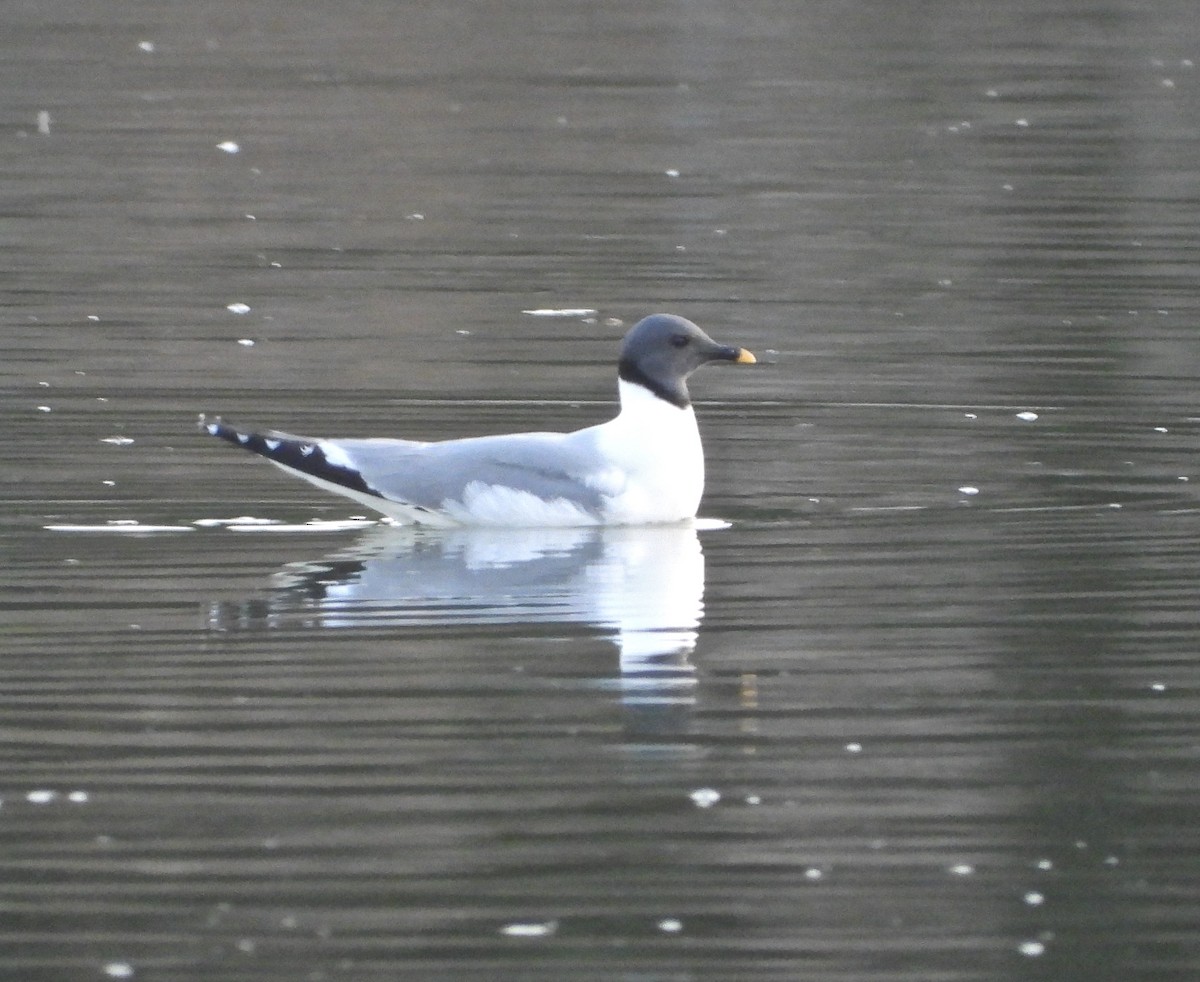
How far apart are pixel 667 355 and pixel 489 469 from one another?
39.1 inches

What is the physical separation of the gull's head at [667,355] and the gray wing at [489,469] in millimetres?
456

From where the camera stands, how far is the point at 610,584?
1010cm

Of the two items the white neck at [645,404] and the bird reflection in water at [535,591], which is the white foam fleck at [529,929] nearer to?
the bird reflection in water at [535,591]

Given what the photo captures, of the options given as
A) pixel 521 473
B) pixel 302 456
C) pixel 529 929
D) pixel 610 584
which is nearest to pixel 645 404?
pixel 521 473

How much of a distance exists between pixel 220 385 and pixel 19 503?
2819 mm

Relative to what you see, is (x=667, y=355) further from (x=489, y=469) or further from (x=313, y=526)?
(x=313, y=526)

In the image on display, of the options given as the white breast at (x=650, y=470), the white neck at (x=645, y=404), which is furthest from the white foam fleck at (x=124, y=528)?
the white neck at (x=645, y=404)

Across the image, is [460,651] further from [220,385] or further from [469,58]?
[469,58]

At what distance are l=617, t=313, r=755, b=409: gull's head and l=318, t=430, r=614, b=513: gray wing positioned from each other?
0.46 metres

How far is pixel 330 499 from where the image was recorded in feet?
39.7

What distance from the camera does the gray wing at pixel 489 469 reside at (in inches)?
437

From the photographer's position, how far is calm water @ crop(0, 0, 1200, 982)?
257 inches

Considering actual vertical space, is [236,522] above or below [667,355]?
below

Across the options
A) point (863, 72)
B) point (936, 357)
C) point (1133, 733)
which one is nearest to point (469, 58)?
point (863, 72)
